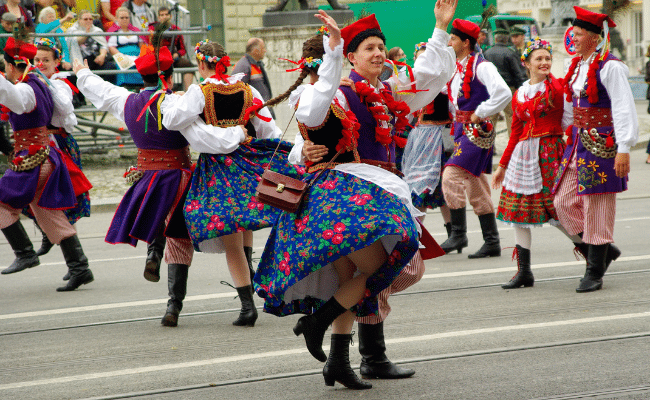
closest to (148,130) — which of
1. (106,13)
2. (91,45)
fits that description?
(91,45)

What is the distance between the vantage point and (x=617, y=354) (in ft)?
14.8

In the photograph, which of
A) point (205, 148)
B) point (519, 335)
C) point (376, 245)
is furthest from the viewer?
point (205, 148)

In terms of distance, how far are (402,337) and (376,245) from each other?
1321 millimetres

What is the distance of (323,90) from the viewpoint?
12.3ft

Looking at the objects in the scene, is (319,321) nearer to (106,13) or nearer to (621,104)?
(621,104)

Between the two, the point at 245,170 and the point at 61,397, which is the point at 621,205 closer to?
the point at 245,170

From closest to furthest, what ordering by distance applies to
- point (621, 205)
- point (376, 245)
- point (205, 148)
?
point (376, 245) → point (205, 148) → point (621, 205)

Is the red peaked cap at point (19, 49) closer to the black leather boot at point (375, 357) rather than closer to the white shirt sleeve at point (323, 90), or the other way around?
the white shirt sleeve at point (323, 90)

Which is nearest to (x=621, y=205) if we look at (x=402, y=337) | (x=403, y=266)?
(x=402, y=337)

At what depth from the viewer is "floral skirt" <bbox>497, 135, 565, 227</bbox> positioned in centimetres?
627

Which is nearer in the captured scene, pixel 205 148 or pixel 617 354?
pixel 617 354

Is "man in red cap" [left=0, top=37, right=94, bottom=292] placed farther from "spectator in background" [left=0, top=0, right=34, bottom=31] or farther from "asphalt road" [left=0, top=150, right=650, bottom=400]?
"spectator in background" [left=0, top=0, right=34, bottom=31]

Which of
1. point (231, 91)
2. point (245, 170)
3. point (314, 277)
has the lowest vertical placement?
point (314, 277)

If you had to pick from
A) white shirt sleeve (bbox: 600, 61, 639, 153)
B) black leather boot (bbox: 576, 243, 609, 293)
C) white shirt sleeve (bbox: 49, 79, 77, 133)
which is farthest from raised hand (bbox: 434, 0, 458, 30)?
white shirt sleeve (bbox: 49, 79, 77, 133)
